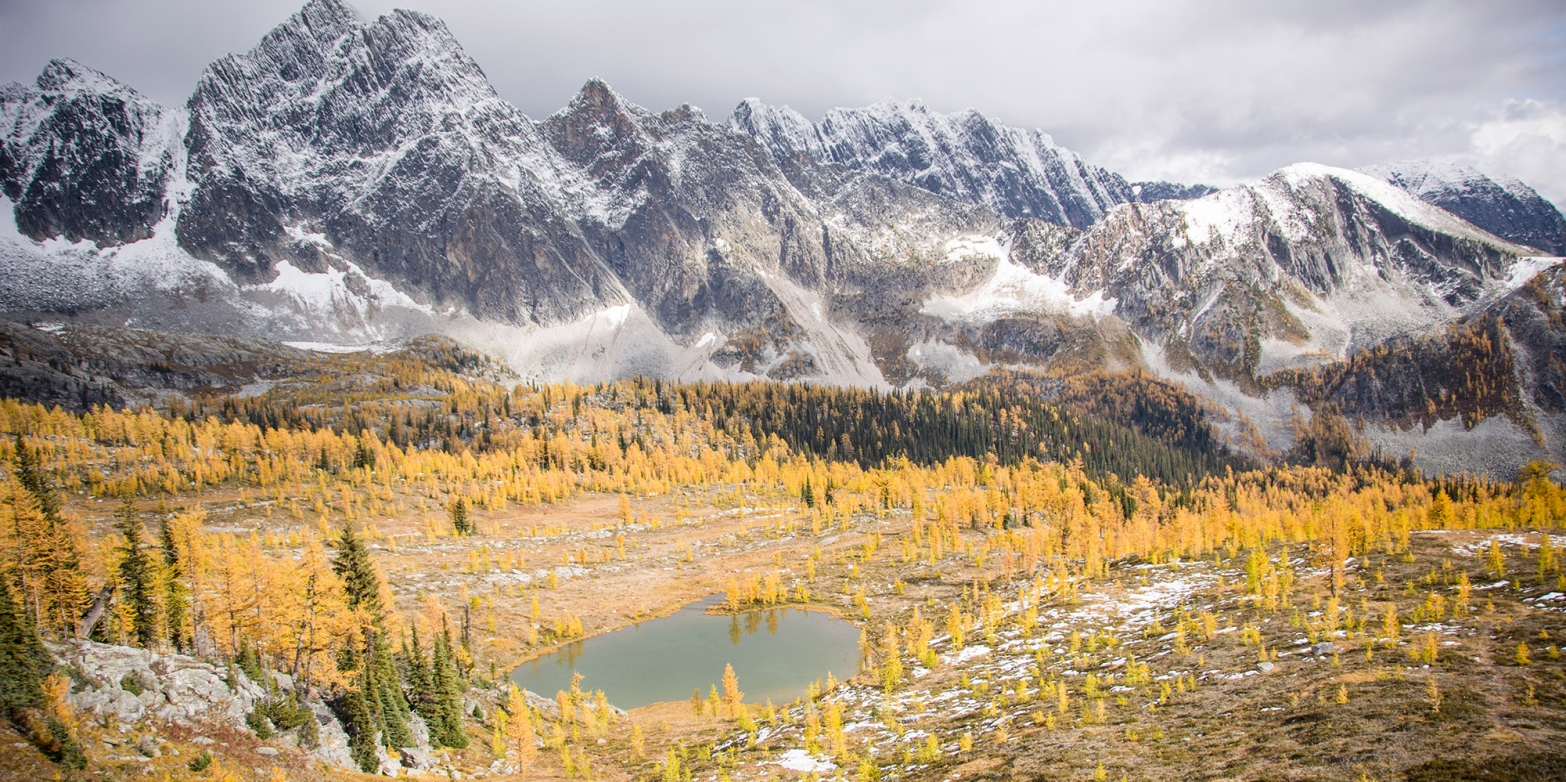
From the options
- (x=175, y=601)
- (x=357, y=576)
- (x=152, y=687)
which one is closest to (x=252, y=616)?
(x=357, y=576)

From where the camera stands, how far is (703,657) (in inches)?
2699

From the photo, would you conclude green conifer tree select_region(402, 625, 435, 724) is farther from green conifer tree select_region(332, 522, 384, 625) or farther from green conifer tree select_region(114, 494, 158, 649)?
green conifer tree select_region(114, 494, 158, 649)

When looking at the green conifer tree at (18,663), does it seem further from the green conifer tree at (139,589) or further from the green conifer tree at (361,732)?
the green conifer tree at (139,589)

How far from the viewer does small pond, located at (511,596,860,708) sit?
59.2m

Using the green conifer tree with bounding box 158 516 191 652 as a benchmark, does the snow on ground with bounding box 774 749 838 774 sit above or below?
below

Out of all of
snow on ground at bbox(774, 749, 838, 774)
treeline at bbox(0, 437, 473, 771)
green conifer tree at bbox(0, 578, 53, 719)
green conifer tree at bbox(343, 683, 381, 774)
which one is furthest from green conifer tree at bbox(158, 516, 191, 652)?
snow on ground at bbox(774, 749, 838, 774)

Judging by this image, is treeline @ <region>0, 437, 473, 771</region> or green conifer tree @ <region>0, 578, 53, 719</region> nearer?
green conifer tree @ <region>0, 578, 53, 719</region>

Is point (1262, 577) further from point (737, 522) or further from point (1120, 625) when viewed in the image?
point (737, 522)

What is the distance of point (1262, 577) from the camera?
52.8m

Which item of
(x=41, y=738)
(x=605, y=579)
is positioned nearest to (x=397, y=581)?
(x=605, y=579)

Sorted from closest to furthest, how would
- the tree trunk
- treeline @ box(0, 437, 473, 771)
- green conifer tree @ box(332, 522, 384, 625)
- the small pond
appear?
1. treeline @ box(0, 437, 473, 771)
2. the tree trunk
3. green conifer tree @ box(332, 522, 384, 625)
4. the small pond

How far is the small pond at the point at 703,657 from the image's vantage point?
59.2 meters

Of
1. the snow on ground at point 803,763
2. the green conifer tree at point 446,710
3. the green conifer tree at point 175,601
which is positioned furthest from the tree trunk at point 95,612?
the snow on ground at point 803,763

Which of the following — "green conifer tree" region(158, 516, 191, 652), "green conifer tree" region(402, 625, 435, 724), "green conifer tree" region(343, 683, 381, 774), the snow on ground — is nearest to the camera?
"green conifer tree" region(343, 683, 381, 774)
